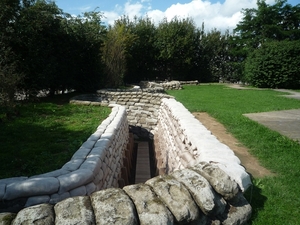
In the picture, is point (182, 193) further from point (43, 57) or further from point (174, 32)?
point (174, 32)

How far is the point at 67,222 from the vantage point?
165 centimetres

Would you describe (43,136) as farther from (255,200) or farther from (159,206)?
(255,200)

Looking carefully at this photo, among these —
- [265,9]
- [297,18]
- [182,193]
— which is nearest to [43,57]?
[182,193]

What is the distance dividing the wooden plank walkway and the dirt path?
2004 mm

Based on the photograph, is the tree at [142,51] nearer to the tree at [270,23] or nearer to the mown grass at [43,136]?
the tree at [270,23]

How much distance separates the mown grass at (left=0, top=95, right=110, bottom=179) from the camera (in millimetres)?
3541

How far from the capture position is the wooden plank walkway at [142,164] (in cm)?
644

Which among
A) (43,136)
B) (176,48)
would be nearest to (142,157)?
(43,136)

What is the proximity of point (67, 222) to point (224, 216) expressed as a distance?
129 centimetres

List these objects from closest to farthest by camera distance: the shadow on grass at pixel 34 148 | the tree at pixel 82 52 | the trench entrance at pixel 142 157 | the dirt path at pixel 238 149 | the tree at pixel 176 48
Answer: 1. the shadow on grass at pixel 34 148
2. the dirt path at pixel 238 149
3. the trench entrance at pixel 142 157
4. the tree at pixel 82 52
5. the tree at pixel 176 48

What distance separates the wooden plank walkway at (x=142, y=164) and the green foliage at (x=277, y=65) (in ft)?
43.5

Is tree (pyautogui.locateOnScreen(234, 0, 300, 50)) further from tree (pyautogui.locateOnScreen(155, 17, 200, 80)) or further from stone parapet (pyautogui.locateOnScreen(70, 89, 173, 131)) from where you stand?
stone parapet (pyautogui.locateOnScreen(70, 89, 173, 131))

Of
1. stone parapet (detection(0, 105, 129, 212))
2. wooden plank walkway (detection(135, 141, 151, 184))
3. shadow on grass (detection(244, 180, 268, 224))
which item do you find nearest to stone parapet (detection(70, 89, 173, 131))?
wooden plank walkway (detection(135, 141, 151, 184))

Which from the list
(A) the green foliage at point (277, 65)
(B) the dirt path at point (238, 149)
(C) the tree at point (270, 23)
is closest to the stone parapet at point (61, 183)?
(B) the dirt path at point (238, 149)
